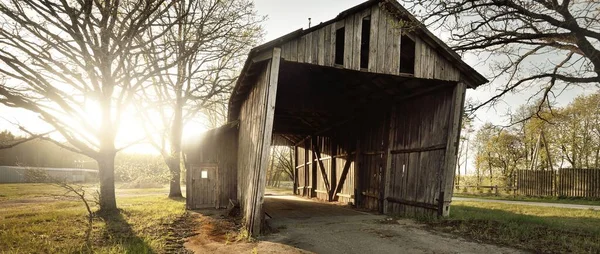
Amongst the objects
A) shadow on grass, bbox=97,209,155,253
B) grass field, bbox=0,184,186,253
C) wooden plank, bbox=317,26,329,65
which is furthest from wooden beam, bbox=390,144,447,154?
A: shadow on grass, bbox=97,209,155,253

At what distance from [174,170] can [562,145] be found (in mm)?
32678

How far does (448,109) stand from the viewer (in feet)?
34.2

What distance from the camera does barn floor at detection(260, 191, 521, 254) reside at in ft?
23.2

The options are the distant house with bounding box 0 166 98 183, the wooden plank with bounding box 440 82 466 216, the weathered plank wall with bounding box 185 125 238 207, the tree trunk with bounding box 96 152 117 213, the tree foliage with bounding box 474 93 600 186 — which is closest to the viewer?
the wooden plank with bounding box 440 82 466 216

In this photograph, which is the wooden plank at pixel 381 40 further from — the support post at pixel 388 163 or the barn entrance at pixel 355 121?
the support post at pixel 388 163

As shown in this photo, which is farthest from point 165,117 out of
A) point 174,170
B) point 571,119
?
point 571,119

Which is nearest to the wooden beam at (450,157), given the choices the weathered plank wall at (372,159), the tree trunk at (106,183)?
the weathered plank wall at (372,159)

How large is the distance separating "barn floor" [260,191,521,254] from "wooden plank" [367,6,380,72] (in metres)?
4.44

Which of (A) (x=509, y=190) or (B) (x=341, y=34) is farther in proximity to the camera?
(A) (x=509, y=190)

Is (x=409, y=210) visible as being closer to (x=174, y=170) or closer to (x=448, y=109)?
(x=448, y=109)

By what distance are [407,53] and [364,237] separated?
631 cm

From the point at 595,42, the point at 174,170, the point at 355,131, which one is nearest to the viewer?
the point at 595,42

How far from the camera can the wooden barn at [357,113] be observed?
9023 mm

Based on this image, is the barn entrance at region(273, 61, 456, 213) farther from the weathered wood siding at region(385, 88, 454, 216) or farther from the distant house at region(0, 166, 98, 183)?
the distant house at region(0, 166, 98, 183)
